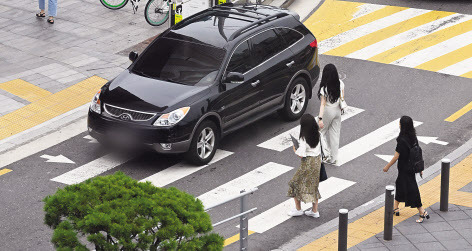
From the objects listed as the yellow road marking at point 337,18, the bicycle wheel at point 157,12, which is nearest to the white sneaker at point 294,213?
the yellow road marking at point 337,18

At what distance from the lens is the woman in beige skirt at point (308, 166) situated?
1091 cm

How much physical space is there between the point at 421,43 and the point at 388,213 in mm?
8677

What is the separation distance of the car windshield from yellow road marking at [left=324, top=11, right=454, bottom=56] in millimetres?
4936

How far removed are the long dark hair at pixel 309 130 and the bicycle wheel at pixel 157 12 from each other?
8.72 meters

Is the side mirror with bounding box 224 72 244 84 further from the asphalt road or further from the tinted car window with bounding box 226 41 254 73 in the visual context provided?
the asphalt road

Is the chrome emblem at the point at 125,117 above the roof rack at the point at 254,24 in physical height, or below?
below

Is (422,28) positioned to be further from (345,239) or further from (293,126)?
(345,239)

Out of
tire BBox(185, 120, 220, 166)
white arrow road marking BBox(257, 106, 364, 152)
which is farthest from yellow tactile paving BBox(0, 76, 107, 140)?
white arrow road marking BBox(257, 106, 364, 152)

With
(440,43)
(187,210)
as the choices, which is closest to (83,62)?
(440,43)

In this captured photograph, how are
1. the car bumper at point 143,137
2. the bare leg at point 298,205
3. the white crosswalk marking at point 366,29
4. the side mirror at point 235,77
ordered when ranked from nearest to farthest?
the bare leg at point 298,205 < the car bumper at point 143,137 < the side mirror at point 235,77 < the white crosswalk marking at point 366,29

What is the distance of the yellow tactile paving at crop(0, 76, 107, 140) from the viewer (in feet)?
47.1

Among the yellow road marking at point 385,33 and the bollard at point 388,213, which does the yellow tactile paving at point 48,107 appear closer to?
the yellow road marking at point 385,33

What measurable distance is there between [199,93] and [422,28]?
797cm

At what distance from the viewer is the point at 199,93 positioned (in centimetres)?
1277
